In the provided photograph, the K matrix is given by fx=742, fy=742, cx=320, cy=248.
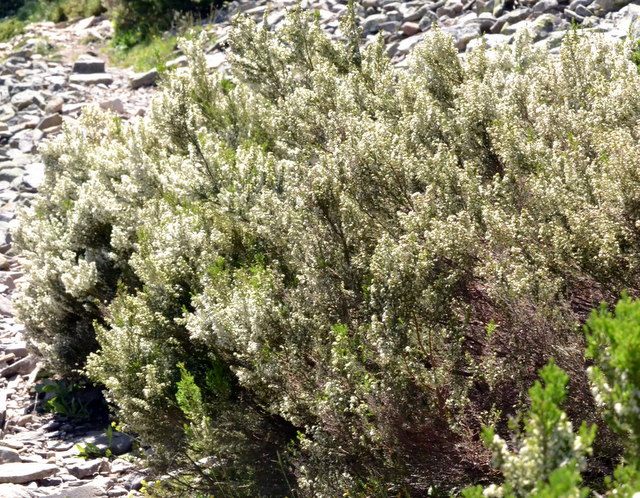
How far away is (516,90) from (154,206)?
333 cm

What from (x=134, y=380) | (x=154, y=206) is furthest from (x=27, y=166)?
(x=134, y=380)

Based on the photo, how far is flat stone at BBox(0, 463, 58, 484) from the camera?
229 inches

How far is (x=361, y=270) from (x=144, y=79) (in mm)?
11465

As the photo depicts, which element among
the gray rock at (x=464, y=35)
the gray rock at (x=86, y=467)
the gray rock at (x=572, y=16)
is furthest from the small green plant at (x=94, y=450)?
the gray rock at (x=572, y=16)

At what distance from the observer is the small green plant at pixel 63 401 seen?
7102mm

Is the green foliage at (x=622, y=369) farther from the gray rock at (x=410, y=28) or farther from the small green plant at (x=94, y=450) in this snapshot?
the gray rock at (x=410, y=28)

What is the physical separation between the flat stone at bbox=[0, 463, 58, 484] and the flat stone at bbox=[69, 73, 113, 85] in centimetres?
1094

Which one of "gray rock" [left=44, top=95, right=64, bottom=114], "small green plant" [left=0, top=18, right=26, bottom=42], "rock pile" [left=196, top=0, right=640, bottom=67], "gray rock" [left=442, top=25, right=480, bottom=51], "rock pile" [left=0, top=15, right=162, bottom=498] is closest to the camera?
"rock pile" [left=0, top=15, right=162, bottom=498]

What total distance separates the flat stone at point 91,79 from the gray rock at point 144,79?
0.74 meters

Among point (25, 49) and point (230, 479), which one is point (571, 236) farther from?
point (25, 49)

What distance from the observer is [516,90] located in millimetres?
6109

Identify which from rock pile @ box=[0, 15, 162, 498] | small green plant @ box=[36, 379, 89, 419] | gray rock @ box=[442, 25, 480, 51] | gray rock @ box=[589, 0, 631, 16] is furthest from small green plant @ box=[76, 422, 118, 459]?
gray rock @ box=[589, 0, 631, 16]

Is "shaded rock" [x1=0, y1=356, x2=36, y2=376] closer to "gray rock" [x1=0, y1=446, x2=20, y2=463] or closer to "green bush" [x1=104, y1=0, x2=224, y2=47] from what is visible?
"gray rock" [x1=0, y1=446, x2=20, y2=463]

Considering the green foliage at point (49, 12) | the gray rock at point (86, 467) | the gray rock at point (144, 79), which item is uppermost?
the green foliage at point (49, 12)
